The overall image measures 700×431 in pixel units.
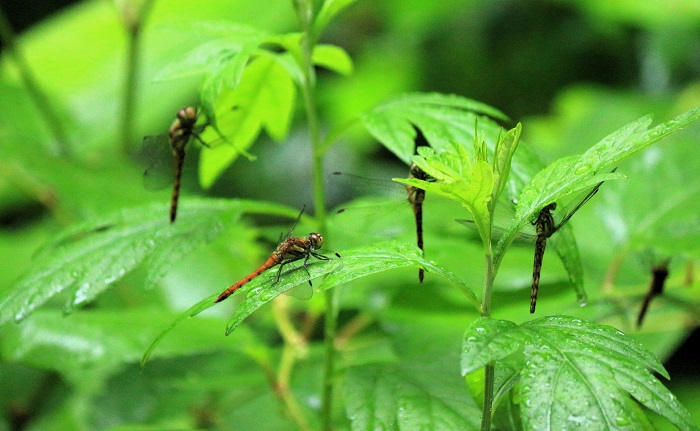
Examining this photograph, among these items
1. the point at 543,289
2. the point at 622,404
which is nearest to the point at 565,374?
the point at 622,404

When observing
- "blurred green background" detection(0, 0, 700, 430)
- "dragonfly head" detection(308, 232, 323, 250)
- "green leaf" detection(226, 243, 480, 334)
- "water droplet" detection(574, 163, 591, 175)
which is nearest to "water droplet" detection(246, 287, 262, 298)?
"green leaf" detection(226, 243, 480, 334)

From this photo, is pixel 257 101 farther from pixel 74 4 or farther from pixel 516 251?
pixel 74 4

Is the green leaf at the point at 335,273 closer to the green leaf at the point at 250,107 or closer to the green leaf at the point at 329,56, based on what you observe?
the green leaf at the point at 250,107

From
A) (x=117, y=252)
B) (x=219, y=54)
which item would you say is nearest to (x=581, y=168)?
(x=219, y=54)

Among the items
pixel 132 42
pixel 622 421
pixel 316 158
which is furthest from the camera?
pixel 132 42

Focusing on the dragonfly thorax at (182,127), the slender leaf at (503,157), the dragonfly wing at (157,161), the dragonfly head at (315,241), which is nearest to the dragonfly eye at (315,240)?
the dragonfly head at (315,241)

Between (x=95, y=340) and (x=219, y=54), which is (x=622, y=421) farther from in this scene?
(x=95, y=340)

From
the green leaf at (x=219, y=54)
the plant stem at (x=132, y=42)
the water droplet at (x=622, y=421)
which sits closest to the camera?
the water droplet at (x=622, y=421)
